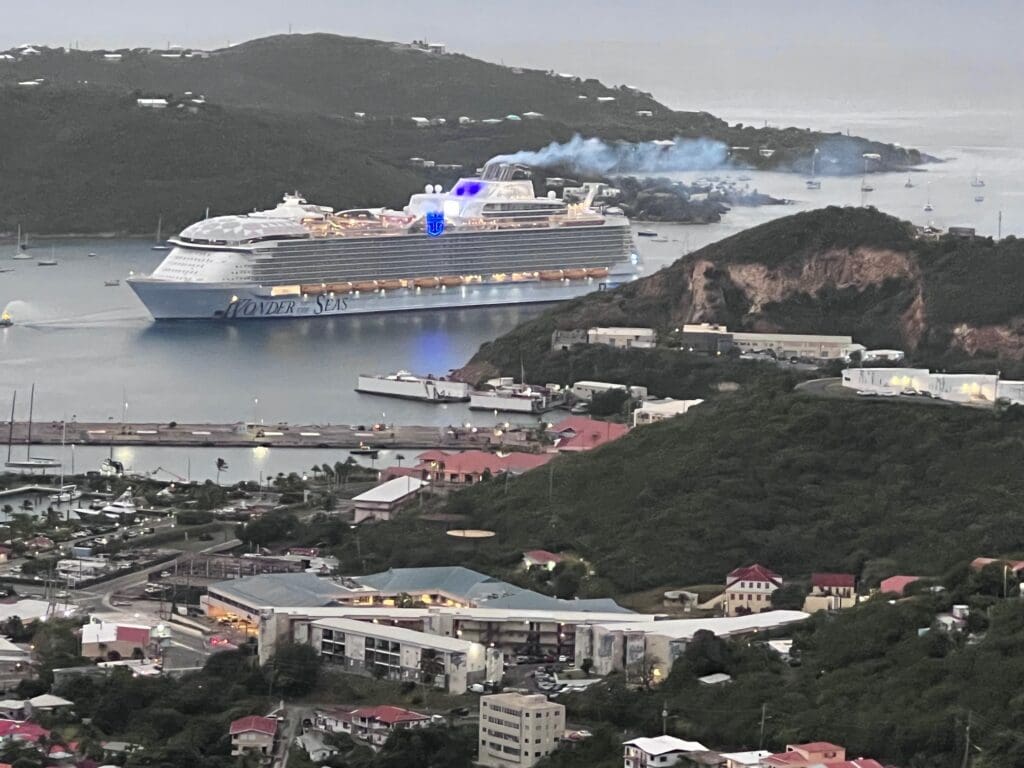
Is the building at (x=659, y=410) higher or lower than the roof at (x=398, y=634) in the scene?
lower

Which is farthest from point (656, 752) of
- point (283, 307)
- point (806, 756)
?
point (283, 307)

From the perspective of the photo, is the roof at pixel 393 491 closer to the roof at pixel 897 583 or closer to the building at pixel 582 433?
the building at pixel 582 433

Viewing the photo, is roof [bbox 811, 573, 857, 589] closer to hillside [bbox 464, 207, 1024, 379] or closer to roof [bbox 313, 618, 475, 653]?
roof [bbox 313, 618, 475, 653]

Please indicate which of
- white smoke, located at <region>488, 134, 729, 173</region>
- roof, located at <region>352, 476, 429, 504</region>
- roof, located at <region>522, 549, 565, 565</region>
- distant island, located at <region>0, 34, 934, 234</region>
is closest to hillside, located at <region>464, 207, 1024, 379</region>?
roof, located at <region>352, 476, 429, 504</region>

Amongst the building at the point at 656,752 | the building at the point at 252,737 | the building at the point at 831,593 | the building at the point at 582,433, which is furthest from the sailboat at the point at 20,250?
the building at the point at 656,752

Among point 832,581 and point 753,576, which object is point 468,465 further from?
point 832,581

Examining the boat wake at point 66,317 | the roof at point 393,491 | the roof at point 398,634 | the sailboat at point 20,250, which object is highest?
the roof at point 398,634

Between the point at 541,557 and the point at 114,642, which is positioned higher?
the point at 541,557
